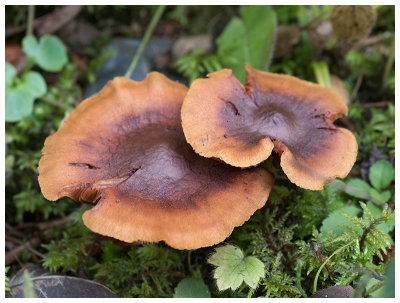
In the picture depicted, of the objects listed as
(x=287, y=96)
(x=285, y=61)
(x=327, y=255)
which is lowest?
(x=327, y=255)

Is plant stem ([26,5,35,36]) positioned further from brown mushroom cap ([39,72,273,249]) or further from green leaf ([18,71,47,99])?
brown mushroom cap ([39,72,273,249])

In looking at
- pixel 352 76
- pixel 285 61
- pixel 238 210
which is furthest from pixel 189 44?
pixel 238 210

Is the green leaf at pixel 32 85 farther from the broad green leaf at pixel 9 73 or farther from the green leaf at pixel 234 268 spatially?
the green leaf at pixel 234 268

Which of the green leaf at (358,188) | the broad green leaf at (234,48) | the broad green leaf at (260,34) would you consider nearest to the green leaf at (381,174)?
the green leaf at (358,188)

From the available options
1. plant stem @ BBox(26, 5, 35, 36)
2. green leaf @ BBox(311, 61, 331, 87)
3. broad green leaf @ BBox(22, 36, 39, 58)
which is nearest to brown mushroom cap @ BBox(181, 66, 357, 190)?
green leaf @ BBox(311, 61, 331, 87)

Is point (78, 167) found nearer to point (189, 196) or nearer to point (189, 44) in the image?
point (189, 196)
